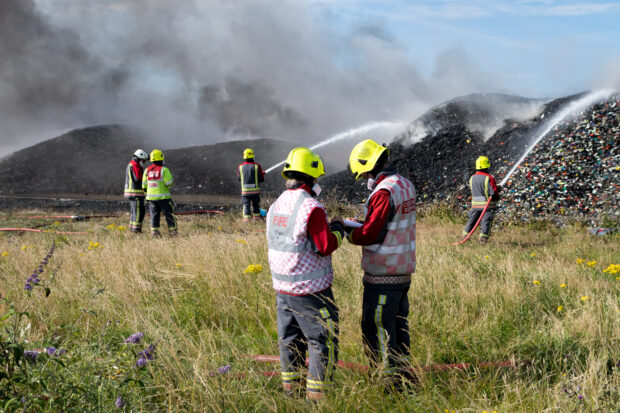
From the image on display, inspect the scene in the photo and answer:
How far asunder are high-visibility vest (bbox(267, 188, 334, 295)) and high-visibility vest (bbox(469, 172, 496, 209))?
22.2ft

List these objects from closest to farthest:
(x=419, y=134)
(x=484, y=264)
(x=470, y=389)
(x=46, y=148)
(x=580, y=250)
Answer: (x=470, y=389)
(x=484, y=264)
(x=580, y=250)
(x=419, y=134)
(x=46, y=148)

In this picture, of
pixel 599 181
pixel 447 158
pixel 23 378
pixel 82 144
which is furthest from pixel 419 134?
pixel 82 144

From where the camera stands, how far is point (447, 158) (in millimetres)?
15930

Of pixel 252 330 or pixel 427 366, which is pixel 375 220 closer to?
pixel 427 366

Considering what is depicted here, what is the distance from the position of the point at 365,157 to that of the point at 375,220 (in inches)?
20.1

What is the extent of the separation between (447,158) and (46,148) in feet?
114

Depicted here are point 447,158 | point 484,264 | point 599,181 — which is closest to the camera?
point 484,264

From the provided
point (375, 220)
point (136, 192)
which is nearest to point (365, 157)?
point (375, 220)

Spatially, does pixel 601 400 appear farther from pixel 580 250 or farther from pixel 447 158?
pixel 447 158

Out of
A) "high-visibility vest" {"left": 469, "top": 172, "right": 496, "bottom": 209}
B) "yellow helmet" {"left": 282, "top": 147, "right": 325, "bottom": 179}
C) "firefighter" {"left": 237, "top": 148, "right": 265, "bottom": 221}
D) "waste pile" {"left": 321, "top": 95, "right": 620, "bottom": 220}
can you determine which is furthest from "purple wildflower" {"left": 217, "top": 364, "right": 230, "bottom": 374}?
"waste pile" {"left": 321, "top": 95, "right": 620, "bottom": 220}

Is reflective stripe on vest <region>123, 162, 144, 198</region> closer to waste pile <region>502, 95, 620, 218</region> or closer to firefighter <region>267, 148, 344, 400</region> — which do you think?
firefighter <region>267, 148, 344, 400</region>

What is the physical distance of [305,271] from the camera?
291 cm

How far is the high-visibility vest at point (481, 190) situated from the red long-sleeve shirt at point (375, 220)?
641cm

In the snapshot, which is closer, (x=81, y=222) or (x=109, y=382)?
(x=109, y=382)
